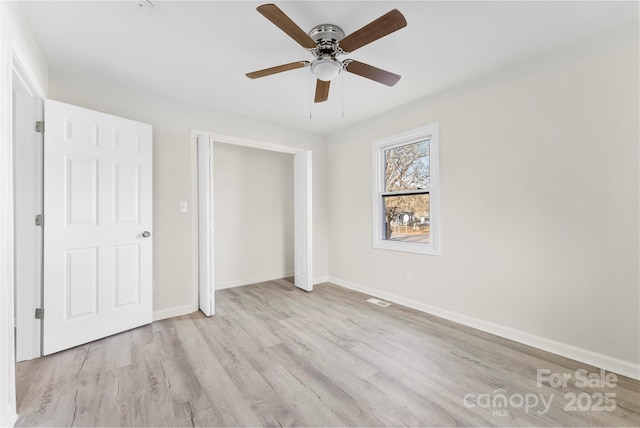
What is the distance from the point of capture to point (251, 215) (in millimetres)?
4590

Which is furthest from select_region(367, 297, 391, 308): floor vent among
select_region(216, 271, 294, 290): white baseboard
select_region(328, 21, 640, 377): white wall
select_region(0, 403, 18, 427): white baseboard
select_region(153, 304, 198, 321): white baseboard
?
select_region(0, 403, 18, 427): white baseboard

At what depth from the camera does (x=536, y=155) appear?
91.9 inches

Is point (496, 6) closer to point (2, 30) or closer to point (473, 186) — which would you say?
point (473, 186)

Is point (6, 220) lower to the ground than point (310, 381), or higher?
higher

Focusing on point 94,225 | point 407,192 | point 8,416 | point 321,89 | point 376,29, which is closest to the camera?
point 8,416

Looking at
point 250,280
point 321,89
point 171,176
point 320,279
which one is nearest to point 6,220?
point 171,176

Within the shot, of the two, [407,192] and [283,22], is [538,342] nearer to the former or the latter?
[407,192]

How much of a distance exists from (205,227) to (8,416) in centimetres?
194

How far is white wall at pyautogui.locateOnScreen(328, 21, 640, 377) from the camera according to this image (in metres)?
1.95

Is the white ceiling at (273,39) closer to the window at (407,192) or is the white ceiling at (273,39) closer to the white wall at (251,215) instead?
the window at (407,192)

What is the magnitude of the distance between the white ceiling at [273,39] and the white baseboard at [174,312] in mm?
2427

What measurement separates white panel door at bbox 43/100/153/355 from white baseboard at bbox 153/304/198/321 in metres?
0.15

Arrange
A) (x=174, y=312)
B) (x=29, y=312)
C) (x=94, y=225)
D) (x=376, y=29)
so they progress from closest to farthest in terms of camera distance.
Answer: (x=376, y=29)
(x=29, y=312)
(x=94, y=225)
(x=174, y=312)

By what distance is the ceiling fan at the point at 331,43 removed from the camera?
5.03 ft
